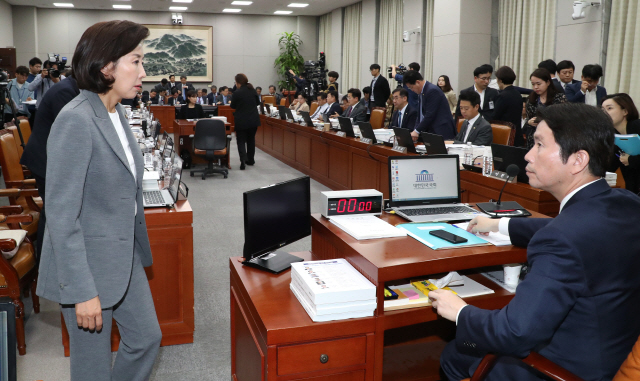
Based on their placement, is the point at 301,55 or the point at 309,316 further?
the point at 301,55

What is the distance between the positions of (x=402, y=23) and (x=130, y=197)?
10772mm

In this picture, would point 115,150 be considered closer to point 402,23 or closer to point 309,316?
point 309,316

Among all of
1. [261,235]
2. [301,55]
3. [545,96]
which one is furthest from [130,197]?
[301,55]

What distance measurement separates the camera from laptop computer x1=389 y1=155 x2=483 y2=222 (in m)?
Result: 2.43

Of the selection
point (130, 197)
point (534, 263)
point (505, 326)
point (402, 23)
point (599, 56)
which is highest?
point (402, 23)

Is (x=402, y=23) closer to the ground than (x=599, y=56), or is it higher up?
higher up

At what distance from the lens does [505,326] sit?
135 centimetres

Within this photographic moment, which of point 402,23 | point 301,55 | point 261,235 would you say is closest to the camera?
point 261,235

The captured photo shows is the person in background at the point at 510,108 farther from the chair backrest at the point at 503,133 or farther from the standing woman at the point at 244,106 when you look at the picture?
the standing woman at the point at 244,106

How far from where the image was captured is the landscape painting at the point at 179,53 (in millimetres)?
16062

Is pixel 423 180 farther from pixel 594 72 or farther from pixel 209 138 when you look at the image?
pixel 209 138

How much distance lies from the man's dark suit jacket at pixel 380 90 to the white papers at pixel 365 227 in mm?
7485

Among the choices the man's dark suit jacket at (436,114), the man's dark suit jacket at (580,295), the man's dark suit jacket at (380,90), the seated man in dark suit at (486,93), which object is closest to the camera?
the man's dark suit jacket at (580,295)

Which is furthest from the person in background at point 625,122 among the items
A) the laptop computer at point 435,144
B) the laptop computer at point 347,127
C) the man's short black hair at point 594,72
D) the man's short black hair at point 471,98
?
the laptop computer at point 347,127
